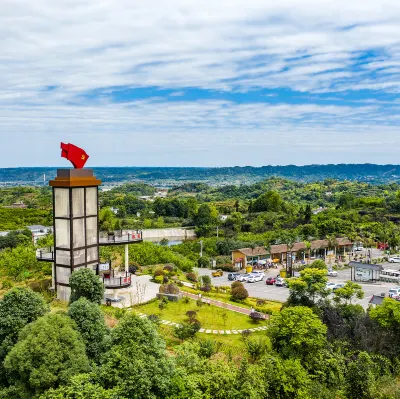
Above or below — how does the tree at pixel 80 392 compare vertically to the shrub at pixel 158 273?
above

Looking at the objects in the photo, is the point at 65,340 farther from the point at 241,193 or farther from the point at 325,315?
the point at 241,193

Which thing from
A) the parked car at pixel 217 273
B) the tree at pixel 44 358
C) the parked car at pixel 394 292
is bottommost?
the parked car at pixel 217 273

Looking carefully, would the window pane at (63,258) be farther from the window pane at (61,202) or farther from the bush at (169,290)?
the bush at (169,290)

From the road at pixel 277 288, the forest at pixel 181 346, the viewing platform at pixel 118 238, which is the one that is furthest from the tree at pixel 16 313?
the road at pixel 277 288

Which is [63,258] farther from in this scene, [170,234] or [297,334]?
[170,234]

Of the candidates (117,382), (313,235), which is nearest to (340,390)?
(117,382)

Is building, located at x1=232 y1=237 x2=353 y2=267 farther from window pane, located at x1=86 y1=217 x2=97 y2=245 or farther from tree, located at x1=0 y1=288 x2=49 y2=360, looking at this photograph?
tree, located at x1=0 y1=288 x2=49 y2=360

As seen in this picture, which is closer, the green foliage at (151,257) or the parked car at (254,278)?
the green foliage at (151,257)
